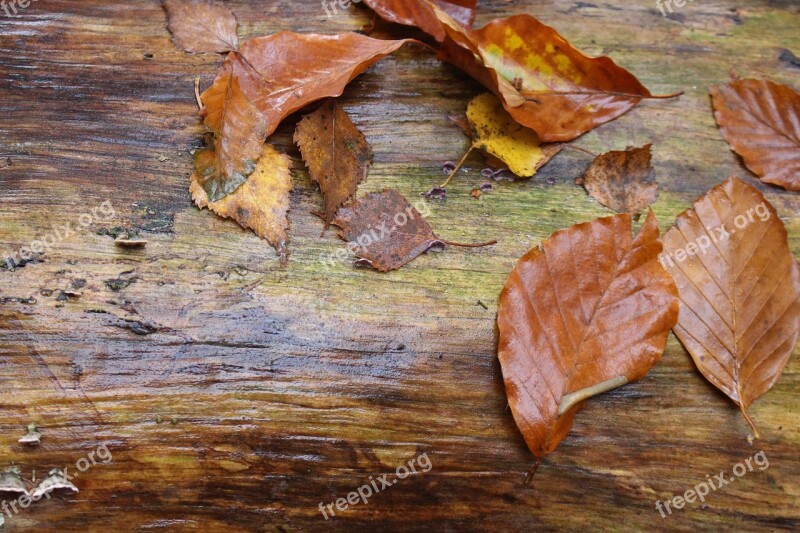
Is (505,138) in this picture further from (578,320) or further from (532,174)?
(578,320)

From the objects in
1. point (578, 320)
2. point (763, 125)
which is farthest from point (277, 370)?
point (763, 125)

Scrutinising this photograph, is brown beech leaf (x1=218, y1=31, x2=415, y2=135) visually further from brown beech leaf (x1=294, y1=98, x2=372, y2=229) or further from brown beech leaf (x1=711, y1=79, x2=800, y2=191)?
brown beech leaf (x1=711, y1=79, x2=800, y2=191)

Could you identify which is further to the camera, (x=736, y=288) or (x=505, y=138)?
(x=505, y=138)

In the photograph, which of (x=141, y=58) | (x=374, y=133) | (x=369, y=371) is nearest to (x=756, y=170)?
(x=374, y=133)

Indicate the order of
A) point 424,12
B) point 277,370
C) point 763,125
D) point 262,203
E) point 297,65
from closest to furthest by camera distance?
point 277,370, point 262,203, point 297,65, point 424,12, point 763,125

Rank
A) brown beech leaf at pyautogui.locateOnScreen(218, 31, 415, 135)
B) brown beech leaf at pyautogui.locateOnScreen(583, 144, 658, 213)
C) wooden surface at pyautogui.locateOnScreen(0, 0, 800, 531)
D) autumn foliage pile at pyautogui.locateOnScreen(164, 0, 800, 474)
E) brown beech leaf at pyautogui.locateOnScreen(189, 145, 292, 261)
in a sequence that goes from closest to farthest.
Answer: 1. wooden surface at pyautogui.locateOnScreen(0, 0, 800, 531)
2. autumn foliage pile at pyautogui.locateOnScreen(164, 0, 800, 474)
3. brown beech leaf at pyautogui.locateOnScreen(189, 145, 292, 261)
4. brown beech leaf at pyautogui.locateOnScreen(218, 31, 415, 135)
5. brown beech leaf at pyautogui.locateOnScreen(583, 144, 658, 213)

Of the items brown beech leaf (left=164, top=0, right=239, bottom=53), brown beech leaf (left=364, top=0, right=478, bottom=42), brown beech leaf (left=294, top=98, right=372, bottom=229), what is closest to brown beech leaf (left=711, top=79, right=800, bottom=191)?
brown beech leaf (left=364, top=0, right=478, bottom=42)

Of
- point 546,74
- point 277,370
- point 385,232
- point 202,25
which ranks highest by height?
point 202,25
